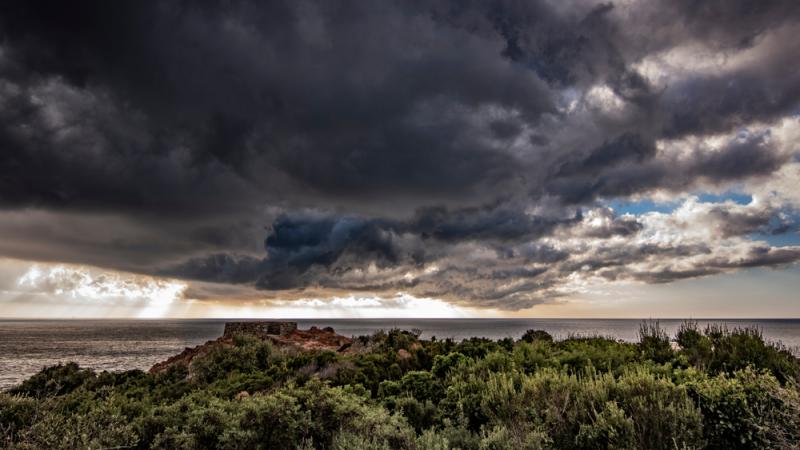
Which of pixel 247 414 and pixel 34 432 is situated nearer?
pixel 34 432

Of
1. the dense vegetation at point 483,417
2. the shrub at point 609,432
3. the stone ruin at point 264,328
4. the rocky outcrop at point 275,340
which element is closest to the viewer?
the shrub at point 609,432

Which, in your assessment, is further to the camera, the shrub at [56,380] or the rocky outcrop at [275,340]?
the rocky outcrop at [275,340]

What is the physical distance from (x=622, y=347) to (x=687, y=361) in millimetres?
2829

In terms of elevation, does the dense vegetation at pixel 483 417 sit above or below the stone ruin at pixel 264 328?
above

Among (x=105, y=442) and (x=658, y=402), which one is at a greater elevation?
(x=658, y=402)

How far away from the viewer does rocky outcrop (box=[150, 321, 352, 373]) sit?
905 inches

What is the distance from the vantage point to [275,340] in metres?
25.3

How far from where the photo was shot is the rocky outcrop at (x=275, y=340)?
22987 mm

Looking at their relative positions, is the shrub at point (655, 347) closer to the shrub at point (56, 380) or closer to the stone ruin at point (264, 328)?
the shrub at point (56, 380)

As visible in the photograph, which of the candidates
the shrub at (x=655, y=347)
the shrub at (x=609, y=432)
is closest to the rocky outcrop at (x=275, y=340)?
the shrub at (x=655, y=347)

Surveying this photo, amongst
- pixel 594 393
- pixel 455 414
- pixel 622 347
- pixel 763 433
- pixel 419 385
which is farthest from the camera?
pixel 622 347

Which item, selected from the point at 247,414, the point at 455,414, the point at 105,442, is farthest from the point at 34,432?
the point at 455,414

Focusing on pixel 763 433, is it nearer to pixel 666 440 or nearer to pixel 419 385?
pixel 666 440

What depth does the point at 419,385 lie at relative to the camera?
1058 cm
